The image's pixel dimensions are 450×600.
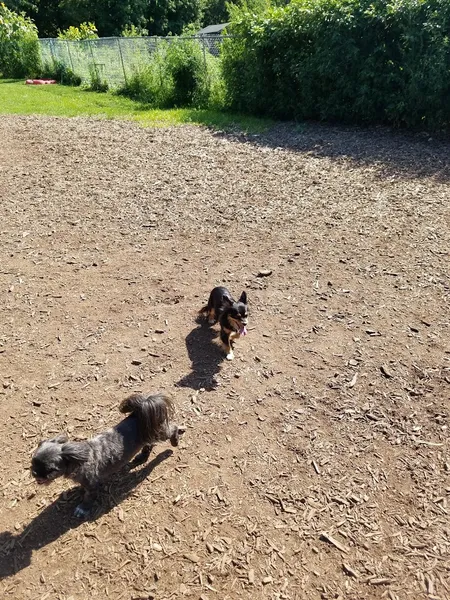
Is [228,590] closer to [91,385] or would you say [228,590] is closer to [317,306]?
[91,385]

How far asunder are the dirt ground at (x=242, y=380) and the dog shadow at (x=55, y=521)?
0.01 m

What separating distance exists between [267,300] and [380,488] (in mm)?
2308

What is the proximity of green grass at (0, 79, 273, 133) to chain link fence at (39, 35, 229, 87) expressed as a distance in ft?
3.61

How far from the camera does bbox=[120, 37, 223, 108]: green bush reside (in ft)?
45.1

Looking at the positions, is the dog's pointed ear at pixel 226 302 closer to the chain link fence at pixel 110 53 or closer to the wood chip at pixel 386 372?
the wood chip at pixel 386 372

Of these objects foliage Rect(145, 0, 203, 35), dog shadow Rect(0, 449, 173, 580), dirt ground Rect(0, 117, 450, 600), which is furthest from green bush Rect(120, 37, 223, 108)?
foliage Rect(145, 0, 203, 35)

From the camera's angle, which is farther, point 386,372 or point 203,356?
point 203,356

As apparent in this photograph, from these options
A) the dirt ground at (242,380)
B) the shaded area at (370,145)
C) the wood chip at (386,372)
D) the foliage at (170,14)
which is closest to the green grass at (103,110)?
the shaded area at (370,145)

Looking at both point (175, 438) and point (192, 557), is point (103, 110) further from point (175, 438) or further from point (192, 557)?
point (192, 557)

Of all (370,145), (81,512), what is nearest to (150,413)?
(81,512)

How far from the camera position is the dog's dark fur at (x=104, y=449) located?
2582mm

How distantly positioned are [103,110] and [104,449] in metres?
13.1

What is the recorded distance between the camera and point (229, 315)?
3857mm

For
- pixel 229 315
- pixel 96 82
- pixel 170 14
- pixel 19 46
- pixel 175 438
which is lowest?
pixel 175 438
